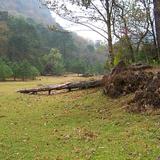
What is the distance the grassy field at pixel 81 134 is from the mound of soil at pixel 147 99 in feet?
1.52

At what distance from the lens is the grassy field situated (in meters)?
9.48

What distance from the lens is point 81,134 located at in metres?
11.6

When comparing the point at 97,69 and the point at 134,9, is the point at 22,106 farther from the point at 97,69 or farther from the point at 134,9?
the point at 97,69

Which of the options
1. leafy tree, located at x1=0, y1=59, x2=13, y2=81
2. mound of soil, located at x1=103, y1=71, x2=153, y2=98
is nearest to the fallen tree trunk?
mound of soil, located at x1=103, y1=71, x2=153, y2=98

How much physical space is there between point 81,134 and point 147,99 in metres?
4.08

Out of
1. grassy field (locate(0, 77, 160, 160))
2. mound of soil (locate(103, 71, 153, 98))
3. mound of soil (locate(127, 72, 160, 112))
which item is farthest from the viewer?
mound of soil (locate(103, 71, 153, 98))

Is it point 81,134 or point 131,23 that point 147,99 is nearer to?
point 81,134

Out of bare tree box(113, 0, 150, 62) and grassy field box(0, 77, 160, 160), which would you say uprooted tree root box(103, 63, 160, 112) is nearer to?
grassy field box(0, 77, 160, 160)

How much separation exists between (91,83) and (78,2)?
5.25 m

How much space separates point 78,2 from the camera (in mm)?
26609

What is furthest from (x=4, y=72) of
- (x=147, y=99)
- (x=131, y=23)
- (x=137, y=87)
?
(x=147, y=99)

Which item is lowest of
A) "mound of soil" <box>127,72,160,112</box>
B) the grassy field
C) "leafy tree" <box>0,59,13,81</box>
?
the grassy field

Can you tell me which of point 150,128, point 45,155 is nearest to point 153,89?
point 150,128

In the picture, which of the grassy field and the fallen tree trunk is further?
the fallen tree trunk
